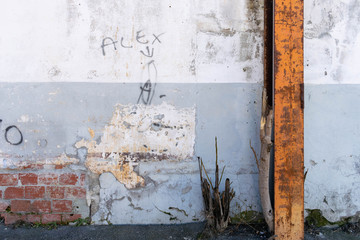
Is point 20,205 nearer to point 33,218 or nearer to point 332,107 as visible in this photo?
point 33,218

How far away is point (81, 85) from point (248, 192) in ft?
6.09

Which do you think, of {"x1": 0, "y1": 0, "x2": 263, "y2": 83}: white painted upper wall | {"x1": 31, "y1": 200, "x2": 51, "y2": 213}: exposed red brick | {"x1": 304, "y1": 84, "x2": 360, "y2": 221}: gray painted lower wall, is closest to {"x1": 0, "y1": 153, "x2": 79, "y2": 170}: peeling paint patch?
{"x1": 31, "y1": 200, "x2": 51, "y2": 213}: exposed red brick

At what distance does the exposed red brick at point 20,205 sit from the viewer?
2.62 m

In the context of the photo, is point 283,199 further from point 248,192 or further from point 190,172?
point 190,172

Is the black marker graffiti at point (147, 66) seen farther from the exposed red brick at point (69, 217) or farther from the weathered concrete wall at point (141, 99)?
the exposed red brick at point (69, 217)

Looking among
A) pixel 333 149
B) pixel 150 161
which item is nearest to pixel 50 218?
pixel 150 161

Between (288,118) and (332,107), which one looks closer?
(288,118)

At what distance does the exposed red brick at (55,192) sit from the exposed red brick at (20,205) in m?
0.21

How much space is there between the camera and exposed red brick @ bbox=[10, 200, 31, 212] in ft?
8.58

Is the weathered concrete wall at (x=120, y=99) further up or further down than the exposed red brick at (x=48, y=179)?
further up

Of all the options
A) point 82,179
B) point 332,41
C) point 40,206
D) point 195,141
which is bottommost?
point 40,206

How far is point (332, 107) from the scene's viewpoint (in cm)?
266

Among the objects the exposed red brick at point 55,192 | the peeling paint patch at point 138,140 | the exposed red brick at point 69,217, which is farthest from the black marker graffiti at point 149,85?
the exposed red brick at point 69,217

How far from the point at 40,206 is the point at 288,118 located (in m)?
2.37
